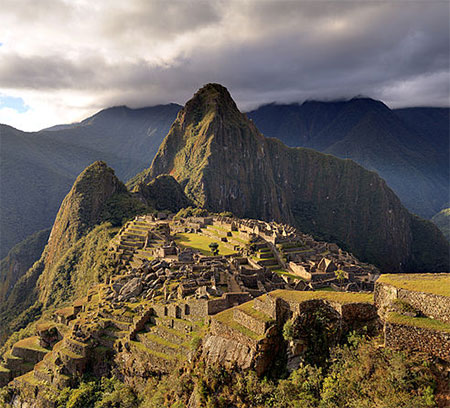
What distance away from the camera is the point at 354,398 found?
1294cm

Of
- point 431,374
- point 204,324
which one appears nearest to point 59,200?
point 204,324

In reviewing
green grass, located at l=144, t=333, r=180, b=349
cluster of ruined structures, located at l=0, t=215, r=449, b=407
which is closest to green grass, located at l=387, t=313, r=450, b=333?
cluster of ruined structures, located at l=0, t=215, r=449, b=407

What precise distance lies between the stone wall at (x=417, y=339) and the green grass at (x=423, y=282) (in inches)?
59.1

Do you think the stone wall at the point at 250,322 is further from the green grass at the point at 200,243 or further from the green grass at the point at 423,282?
the green grass at the point at 200,243

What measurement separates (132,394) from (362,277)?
119 feet

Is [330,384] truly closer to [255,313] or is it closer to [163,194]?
[255,313]

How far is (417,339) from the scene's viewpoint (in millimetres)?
12352

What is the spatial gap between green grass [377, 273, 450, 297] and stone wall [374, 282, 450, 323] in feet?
0.68

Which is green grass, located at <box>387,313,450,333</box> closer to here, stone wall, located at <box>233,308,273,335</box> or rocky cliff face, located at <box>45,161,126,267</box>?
stone wall, located at <box>233,308,273,335</box>

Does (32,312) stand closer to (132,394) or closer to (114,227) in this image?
(114,227)

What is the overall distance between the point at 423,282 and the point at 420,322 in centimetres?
208

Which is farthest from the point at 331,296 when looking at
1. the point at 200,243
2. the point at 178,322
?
the point at 200,243

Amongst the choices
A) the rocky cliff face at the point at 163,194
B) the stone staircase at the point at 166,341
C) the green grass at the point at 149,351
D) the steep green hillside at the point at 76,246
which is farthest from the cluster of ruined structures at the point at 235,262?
the rocky cliff face at the point at 163,194

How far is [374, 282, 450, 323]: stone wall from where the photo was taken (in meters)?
12.5
